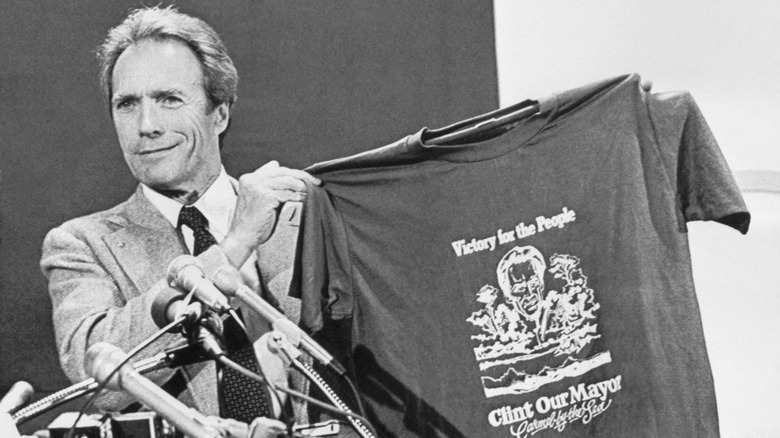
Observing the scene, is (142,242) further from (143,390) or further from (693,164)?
(693,164)

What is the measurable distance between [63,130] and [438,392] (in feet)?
4.01

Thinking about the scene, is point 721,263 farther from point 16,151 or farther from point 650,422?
point 16,151

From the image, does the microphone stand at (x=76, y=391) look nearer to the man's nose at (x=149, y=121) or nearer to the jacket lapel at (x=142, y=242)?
the jacket lapel at (x=142, y=242)

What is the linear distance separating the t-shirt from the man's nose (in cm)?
61

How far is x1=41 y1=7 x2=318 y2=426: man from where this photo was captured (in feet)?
8.61

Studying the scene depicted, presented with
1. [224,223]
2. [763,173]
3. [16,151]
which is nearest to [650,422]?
[224,223]

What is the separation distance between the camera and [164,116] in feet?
9.36

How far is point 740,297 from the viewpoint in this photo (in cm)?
336

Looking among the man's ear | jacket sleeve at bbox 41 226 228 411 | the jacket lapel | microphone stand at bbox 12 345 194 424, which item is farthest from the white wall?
microphone stand at bbox 12 345 194 424

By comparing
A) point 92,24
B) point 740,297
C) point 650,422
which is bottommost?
point 650,422

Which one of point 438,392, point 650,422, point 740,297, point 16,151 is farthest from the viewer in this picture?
point 740,297

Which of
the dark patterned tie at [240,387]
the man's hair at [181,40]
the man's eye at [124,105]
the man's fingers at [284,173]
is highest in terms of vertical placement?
the man's hair at [181,40]

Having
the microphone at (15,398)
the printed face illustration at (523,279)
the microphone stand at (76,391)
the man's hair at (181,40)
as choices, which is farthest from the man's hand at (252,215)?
the microphone at (15,398)

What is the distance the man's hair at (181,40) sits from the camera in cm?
285
